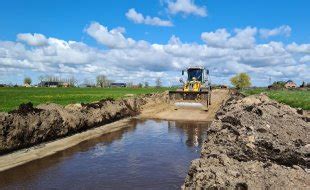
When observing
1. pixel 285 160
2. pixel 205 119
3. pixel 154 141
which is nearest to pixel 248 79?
pixel 205 119

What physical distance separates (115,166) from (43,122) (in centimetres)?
635

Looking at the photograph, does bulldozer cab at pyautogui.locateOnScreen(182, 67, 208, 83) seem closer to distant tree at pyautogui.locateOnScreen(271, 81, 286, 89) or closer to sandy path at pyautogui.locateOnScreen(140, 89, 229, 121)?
sandy path at pyautogui.locateOnScreen(140, 89, 229, 121)

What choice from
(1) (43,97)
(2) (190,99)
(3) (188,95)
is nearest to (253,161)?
(3) (188,95)

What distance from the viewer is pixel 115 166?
14828mm

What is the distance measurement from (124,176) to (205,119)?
19605 millimetres

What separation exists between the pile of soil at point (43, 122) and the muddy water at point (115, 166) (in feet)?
5.64

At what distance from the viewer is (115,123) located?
29.8 m

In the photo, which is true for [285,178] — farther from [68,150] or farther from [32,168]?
[68,150]

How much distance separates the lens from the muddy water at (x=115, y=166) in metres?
12.5

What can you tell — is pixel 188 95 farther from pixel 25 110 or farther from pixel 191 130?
pixel 25 110

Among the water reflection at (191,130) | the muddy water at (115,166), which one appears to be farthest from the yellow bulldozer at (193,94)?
the muddy water at (115,166)

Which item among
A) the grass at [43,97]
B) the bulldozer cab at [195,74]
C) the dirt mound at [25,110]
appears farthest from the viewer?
the bulldozer cab at [195,74]

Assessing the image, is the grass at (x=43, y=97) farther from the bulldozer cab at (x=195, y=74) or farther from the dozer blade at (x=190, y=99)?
the bulldozer cab at (x=195, y=74)

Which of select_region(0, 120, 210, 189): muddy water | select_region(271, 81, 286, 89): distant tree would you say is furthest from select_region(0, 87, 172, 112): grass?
select_region(271, 81, 286, 89): distant tree
